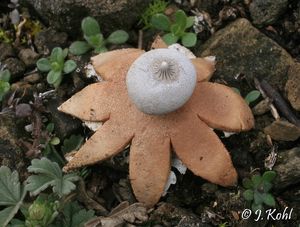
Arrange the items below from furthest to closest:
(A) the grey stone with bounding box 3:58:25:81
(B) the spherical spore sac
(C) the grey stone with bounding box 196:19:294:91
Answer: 1. (A) the grey stone with bounding box 3:58:25:81
2. (C) the grey stone with bounding box 196:19:294:91
3. (B) the spherical spore sac

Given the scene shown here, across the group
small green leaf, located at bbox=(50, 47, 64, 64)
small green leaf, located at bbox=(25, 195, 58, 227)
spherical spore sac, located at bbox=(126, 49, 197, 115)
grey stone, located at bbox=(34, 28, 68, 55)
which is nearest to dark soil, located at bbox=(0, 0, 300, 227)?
grey stone, located at bbox=(34, 28, 68, 55)

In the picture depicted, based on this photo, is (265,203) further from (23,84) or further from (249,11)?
(23,84)

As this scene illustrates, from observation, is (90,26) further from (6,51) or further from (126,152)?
(126,152)

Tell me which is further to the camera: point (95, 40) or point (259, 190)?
point (95, 40)

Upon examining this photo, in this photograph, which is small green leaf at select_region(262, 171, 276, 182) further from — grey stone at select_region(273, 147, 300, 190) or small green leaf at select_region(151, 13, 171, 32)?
small green leaf at select_region(151, 13, 171, 32)

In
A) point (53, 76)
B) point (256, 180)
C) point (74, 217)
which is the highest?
point (53, 76)

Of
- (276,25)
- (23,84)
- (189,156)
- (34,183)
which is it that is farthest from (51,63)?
(276,25)

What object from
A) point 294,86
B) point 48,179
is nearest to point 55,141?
point 48,179
